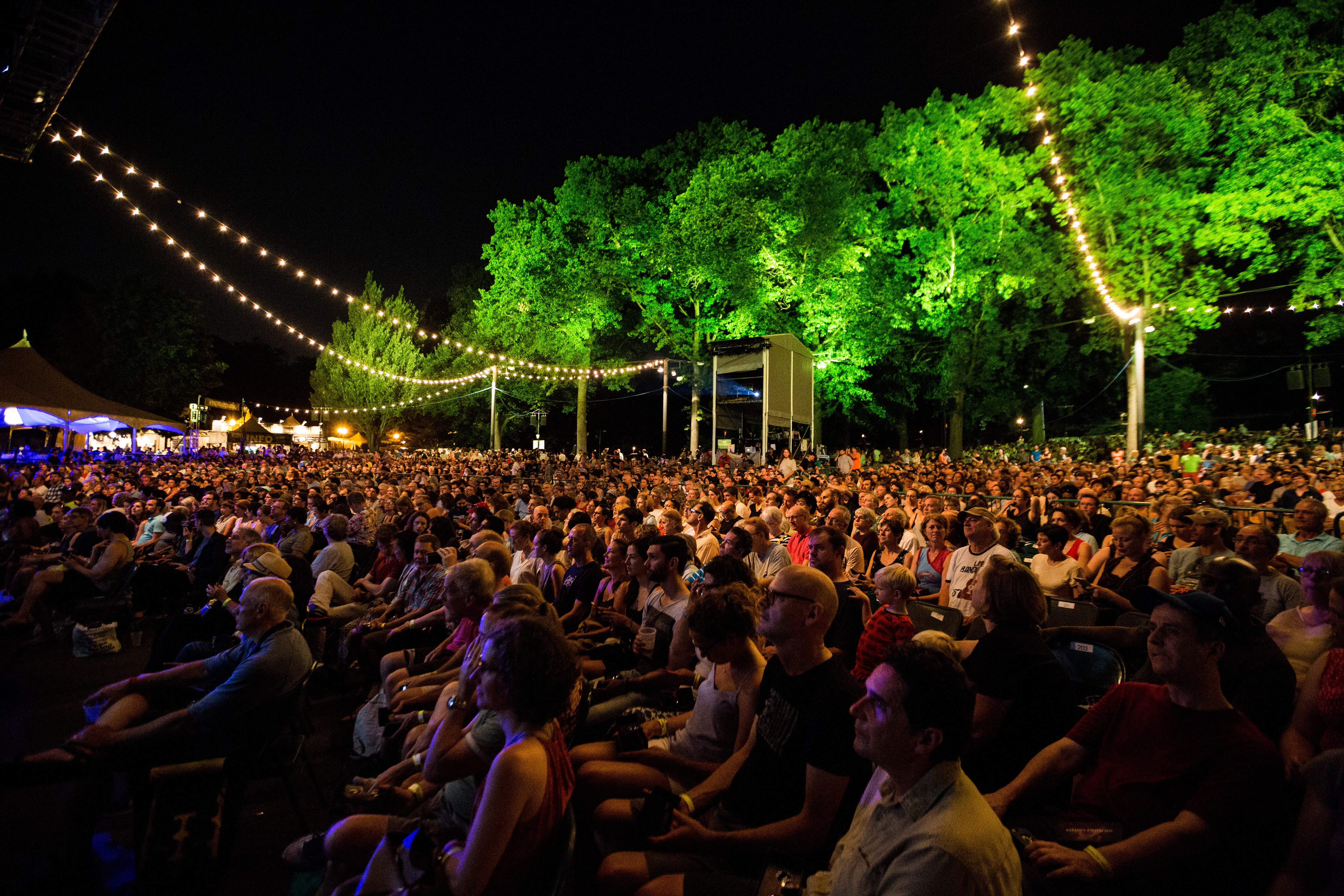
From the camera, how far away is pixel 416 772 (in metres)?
2.96

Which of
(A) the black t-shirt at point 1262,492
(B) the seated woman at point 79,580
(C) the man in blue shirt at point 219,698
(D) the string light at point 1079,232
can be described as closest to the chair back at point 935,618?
(C) the man in blue shirt at point 219,698

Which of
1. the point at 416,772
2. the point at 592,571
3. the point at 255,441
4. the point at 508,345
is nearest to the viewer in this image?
the point at 416,772

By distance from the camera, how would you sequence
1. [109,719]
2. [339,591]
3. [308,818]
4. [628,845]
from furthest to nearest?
[339,591]
[308,818]
[109,719]
[628,845]

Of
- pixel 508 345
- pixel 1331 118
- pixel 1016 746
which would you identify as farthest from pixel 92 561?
pixel 1331 118

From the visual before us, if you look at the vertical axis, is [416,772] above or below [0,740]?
above

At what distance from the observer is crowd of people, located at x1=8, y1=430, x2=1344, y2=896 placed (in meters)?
1.82

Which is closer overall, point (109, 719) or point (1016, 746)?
point (1016, 746)

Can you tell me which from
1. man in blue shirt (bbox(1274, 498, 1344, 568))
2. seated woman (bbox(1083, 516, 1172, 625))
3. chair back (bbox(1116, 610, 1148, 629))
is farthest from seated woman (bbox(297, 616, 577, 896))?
man in blue shirt (bbox(1274, 498, 1344, 568))

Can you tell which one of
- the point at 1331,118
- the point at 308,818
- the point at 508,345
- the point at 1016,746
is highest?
the point at 1331,118

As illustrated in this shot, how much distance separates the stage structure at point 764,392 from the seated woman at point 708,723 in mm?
12921

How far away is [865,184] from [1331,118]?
12880mm

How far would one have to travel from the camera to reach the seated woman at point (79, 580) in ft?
21.1

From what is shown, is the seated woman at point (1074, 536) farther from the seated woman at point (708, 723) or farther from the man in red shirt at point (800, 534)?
the seated woman at point (708, 723)

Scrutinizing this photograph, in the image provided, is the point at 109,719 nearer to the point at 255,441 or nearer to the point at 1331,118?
the point at 1331,118
